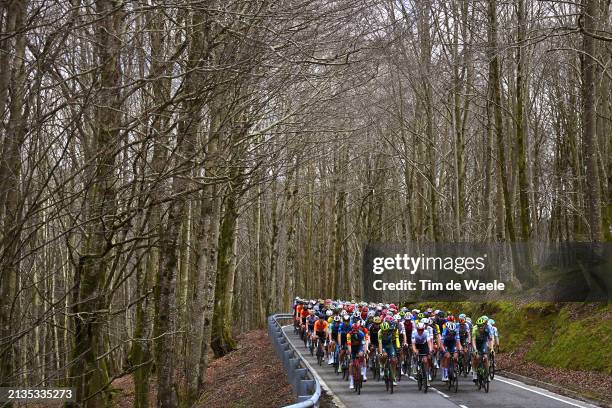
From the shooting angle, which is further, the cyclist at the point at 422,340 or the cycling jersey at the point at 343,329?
the cycling jersey at the point at 343,329

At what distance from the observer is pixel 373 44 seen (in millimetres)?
10578

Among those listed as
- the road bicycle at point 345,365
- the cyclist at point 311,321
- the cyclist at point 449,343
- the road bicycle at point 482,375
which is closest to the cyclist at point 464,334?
the cyclist at point 449,343

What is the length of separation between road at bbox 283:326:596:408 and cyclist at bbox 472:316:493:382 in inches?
30.0

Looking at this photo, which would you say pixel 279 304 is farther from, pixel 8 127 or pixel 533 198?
pixel 8 127

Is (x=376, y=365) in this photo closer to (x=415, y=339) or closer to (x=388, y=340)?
(x=388, y=340)

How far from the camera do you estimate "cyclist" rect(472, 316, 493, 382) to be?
17.8 meters

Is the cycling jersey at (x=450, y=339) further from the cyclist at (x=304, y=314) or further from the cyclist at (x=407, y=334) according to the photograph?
the cyclist at (x=304, y=314)

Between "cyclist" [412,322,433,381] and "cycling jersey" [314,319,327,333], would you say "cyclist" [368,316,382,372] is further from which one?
"cycling jersey" [314,319,327,333]

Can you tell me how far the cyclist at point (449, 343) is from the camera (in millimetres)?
18000

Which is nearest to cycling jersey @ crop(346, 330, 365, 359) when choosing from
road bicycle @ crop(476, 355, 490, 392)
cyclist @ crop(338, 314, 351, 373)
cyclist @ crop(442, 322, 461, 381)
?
cyclist @ crop(338, 314, 351, 373)

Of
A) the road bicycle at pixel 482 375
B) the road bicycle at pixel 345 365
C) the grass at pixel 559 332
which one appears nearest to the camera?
the road bicycle at pixel 482 375

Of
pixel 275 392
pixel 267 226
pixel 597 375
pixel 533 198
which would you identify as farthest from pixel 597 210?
pixel 267 226

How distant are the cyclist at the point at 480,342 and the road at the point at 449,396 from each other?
30.0 inches

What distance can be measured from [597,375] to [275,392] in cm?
787
